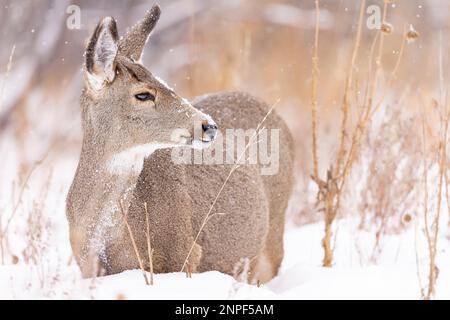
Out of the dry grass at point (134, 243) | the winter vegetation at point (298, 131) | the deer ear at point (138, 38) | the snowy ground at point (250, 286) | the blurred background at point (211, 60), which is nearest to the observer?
the snowy ground at point (250, 286)

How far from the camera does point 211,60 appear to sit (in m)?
12.7

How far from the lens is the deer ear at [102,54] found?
4234 millimetres

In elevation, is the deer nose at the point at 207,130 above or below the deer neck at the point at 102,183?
above

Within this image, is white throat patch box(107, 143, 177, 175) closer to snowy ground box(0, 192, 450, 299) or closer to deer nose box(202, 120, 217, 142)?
deer nose box(202, 120, 217, 142)

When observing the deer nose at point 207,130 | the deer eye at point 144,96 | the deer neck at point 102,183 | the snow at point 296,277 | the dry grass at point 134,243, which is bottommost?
the snow at point 296,277

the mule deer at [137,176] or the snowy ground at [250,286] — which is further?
the mule deer at [137,176]

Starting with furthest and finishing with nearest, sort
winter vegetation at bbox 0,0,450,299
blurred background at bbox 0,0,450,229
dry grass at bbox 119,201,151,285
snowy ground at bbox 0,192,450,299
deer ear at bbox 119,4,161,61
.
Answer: blurred background at bbox 0,0,450,229
deer ear at bbox 119,4,161,61
winter vegetation at bbox 0,0,450,299
dry grass at bbox 119,201,151,285
snowy ground at bbox 0,192,450,299

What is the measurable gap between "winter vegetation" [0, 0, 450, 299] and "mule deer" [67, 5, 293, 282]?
0.67 feet

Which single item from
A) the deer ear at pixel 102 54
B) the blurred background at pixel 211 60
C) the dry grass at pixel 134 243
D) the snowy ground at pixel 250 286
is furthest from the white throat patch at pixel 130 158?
the blurred background at pixel 211 60

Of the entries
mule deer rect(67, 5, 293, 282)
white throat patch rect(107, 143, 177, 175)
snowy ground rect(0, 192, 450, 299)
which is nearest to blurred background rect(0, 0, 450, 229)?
snowy ground rect(0, 192, 450, 299)

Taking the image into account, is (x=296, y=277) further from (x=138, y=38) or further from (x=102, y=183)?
(x=138, y=38)

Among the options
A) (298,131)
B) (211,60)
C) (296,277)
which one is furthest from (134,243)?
(211,60)

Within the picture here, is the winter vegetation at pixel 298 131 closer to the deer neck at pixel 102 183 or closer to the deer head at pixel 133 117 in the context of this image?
the deer neck at pixel 102 183

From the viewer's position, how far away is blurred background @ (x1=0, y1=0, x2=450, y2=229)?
32.4 ft
